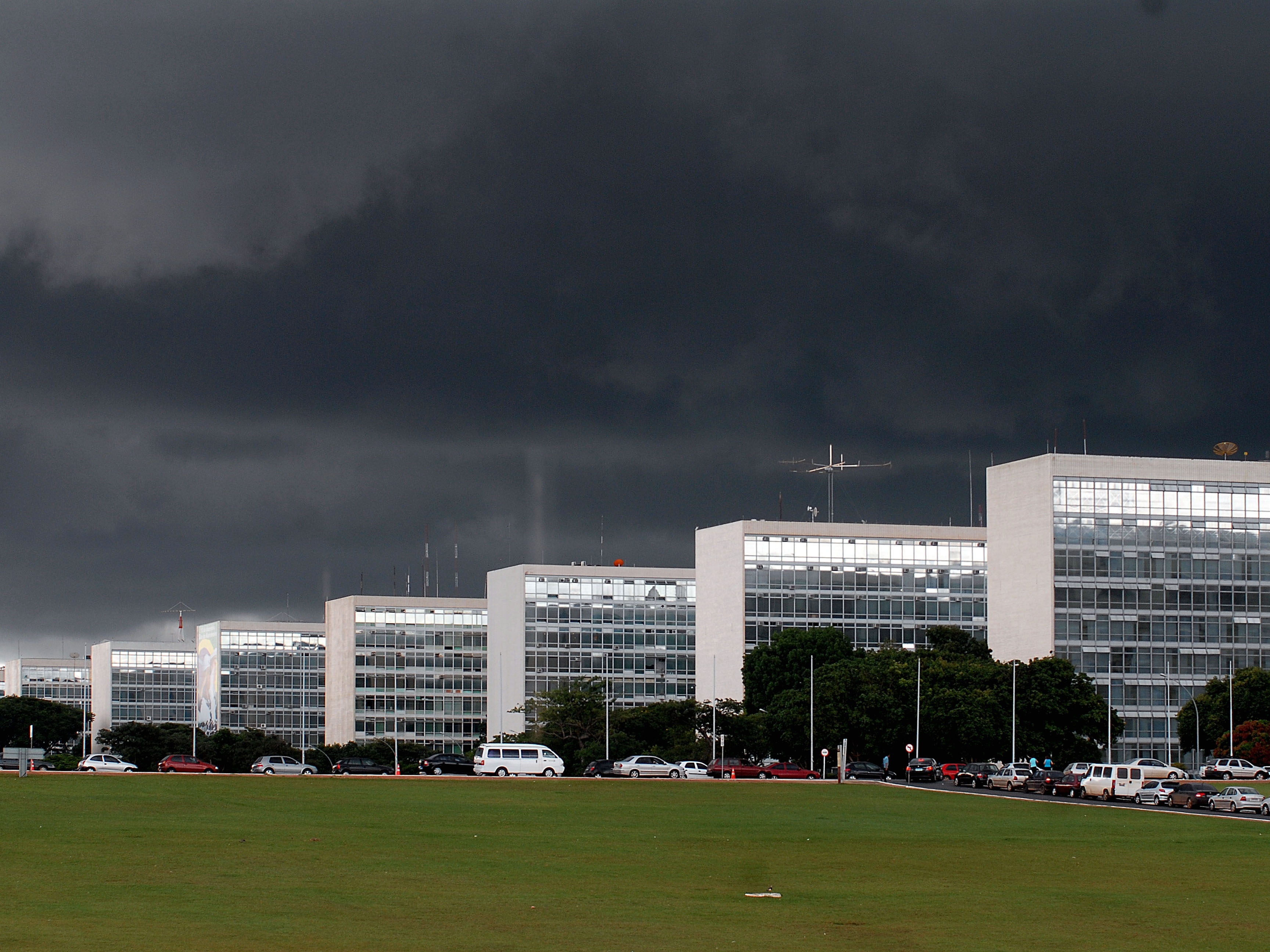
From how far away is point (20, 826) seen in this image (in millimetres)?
43562

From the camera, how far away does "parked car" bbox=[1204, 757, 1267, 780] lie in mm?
103125

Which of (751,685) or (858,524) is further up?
(858,524)

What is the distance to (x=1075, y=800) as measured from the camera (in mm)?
75562

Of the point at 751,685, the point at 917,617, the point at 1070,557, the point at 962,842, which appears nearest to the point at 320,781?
the point at 962,842

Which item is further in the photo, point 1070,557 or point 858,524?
point 858,524

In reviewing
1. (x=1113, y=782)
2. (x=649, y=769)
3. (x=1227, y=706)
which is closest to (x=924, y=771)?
(x=649, y=769)

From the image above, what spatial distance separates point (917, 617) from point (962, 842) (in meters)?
119

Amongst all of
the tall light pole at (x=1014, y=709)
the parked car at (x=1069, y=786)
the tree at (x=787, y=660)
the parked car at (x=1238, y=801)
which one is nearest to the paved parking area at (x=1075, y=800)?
the parked car at (x=1238, y=801)

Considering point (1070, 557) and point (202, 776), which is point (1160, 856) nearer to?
point (202, 776)

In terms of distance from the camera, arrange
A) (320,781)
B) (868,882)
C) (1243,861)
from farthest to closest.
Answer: (320,781)
(1243,861)
(868,882)

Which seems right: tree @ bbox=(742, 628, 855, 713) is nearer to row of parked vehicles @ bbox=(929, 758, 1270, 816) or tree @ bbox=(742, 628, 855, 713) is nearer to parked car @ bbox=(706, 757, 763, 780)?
parked car @ bbox=(706, 757, 763, 780)

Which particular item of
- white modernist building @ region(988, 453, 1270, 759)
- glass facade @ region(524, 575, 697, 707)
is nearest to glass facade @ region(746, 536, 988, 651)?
white modernist building @ region(988, 453, 1270, 759)

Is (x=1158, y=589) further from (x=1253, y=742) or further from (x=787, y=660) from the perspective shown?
(x=787, y=660)

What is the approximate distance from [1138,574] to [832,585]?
98.9ft
